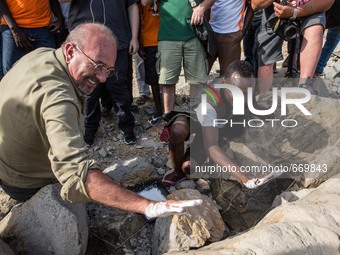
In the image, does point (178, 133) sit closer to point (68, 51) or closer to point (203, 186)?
point (203, 186)

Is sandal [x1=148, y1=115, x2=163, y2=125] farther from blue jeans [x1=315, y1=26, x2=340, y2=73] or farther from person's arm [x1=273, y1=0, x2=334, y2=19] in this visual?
blue jeans [x1=315, y1=26, x2=340, y2=73]

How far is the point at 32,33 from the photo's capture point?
166 inches

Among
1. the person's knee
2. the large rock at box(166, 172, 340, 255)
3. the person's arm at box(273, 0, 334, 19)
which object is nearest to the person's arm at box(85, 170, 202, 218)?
the large rock at box(166, 172, 340, 255)

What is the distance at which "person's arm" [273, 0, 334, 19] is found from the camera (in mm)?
3770

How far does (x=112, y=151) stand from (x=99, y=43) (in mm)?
2245

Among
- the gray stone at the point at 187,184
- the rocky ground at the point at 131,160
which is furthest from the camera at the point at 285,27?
the gray stone at the point at 187,184

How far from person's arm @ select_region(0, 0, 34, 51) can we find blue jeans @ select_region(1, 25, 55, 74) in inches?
2.3

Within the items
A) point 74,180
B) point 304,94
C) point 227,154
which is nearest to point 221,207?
point 227,154

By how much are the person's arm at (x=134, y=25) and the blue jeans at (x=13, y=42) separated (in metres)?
0.87

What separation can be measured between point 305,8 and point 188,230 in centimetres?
231

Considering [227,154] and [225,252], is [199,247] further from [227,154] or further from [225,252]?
[227,154]


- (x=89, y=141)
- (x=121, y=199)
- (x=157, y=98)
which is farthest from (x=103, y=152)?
(x=121, y=199)

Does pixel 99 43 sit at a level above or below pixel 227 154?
above

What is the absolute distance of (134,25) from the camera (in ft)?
14.1
